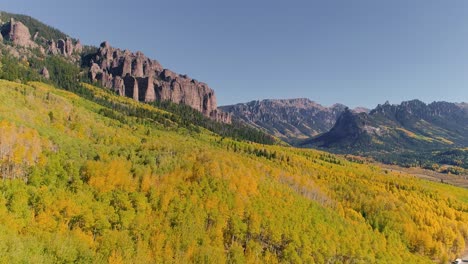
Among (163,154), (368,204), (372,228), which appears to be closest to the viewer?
(163,154)

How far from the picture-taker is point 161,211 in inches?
4033

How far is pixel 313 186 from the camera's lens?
192 meters

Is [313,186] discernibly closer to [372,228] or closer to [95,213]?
[372,228]

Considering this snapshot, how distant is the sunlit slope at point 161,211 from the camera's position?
74875 mm

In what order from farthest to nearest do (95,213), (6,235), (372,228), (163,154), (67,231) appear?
(372,228)
(163,154)
(95,213)
(67,231)
(6,235)

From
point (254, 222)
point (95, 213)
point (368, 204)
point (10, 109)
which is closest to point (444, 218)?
point (368, 204)

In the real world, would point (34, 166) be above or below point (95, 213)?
above

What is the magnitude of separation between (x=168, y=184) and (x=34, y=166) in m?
44.3

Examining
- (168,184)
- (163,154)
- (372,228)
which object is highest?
(163,154)

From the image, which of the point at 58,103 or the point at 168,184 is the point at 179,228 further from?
the point at 58,103

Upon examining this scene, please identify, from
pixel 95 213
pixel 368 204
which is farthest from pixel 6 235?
pixel 368 204

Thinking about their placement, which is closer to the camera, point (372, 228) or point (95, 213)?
point (95, 213)

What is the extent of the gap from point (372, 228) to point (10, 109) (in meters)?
169

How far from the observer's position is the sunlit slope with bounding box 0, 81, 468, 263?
74.9 metres
